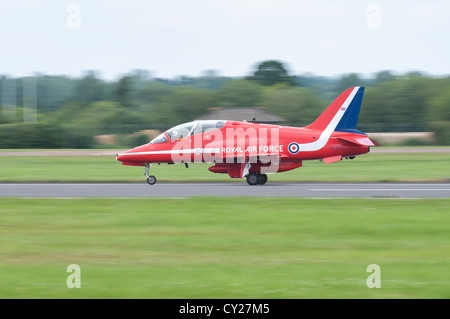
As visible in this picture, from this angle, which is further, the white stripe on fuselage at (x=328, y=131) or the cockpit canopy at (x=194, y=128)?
the cockpit canopy at (x=194, y=128)

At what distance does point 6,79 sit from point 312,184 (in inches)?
5054

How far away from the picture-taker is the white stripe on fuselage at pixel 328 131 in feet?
73.9

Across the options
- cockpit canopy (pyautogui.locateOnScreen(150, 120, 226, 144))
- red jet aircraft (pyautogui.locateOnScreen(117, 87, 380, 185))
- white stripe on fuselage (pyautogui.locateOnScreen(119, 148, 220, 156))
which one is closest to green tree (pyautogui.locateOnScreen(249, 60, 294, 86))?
red jet aircraft (pyautogui.locateOnScreen(117, 87, 380, 185))

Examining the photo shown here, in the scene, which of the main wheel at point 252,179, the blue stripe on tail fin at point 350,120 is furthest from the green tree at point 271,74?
the main wheel at point 252,179

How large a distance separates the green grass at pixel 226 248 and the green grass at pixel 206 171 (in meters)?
8.35

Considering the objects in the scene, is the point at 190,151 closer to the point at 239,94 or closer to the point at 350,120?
the point at 350,120

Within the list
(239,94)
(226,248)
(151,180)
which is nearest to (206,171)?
(151,180)

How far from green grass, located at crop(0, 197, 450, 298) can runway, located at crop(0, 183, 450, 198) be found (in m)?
2.05

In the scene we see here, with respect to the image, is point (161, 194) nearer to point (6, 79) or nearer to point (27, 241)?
point (27, 241)

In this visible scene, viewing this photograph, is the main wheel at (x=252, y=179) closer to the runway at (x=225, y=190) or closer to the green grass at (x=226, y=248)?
the runway at (x=225, y=190)

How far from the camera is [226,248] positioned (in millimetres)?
10953

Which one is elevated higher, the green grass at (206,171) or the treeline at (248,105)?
the treeline at (248,105)

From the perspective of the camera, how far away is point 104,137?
54.2m
